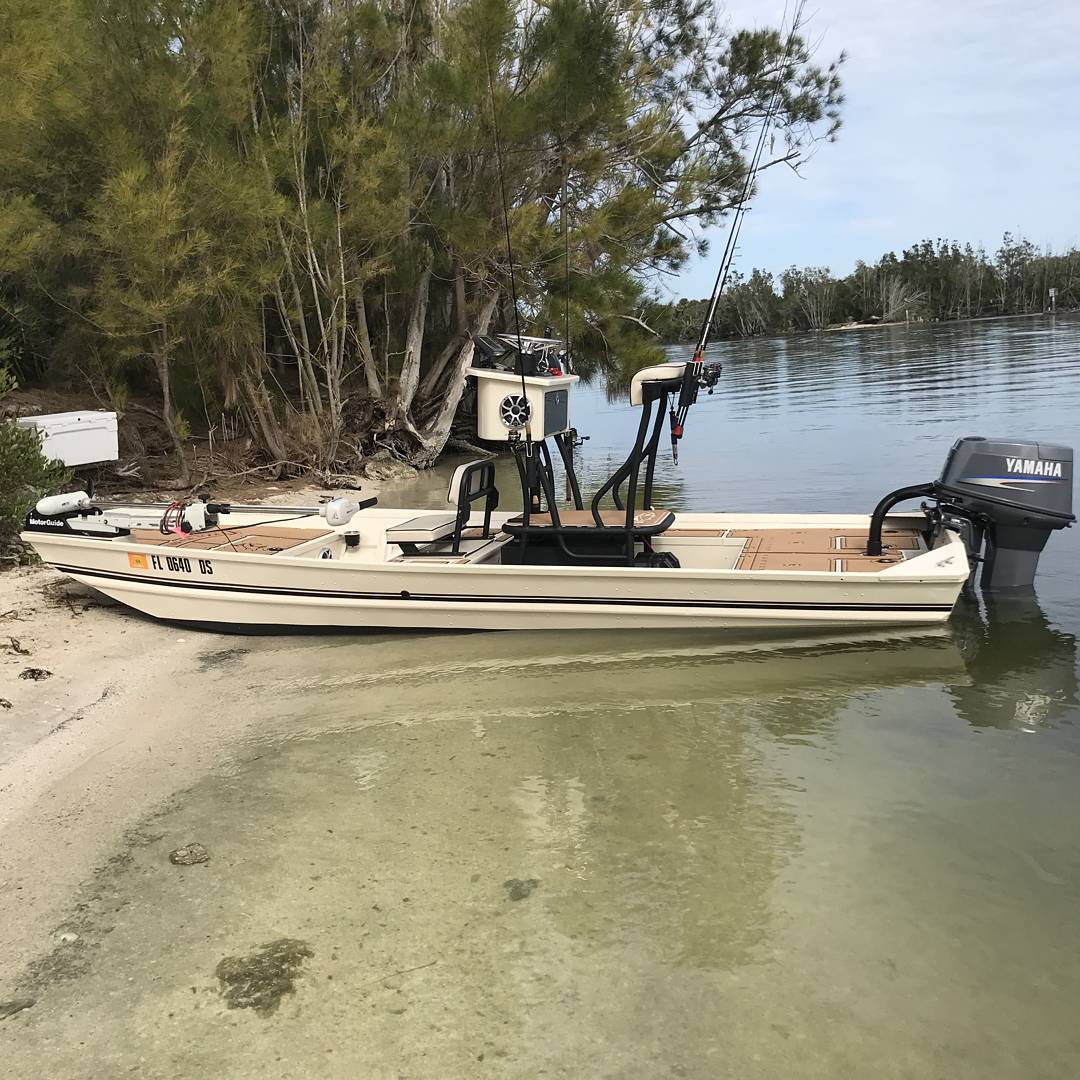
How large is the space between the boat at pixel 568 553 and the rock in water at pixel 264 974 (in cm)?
349

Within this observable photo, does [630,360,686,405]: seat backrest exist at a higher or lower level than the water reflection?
higher

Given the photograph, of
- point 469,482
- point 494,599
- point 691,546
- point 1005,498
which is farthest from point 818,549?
point 469,482

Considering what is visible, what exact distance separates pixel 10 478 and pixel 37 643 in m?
2.43

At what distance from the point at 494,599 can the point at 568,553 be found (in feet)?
2.01

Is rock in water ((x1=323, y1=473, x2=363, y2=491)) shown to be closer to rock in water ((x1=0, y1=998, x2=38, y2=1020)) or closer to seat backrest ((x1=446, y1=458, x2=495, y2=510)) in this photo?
seat backrest ((x1=446, y1=458, x2=495, y2=510))

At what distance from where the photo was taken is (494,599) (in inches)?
261

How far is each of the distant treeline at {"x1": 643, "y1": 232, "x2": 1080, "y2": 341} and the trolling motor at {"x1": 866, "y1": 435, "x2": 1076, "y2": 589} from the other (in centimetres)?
7813

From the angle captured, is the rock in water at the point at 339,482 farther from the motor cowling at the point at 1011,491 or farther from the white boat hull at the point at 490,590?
the motor cowling at the point at 1011,491

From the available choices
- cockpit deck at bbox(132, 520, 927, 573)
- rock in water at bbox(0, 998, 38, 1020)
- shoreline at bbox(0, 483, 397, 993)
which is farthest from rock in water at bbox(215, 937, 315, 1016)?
cockpit deck at bbox(132, 520, 927, 573)

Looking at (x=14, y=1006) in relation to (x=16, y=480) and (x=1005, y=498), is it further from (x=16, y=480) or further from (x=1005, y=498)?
(x=16, y=480)

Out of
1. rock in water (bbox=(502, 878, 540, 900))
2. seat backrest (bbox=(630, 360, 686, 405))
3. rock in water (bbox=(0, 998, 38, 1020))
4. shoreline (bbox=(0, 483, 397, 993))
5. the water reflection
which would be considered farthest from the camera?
seat backrest (bbox=(630, 360, 686, 405))

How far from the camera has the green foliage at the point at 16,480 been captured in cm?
798

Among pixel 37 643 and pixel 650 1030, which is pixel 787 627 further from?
pixel 37 643

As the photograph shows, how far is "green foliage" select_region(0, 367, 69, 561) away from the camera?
26.2ft
